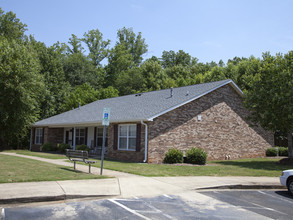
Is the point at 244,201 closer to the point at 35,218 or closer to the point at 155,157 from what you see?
the point at 35,218

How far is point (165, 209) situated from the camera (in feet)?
23.2

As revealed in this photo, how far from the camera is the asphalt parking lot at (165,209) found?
646 centimetres

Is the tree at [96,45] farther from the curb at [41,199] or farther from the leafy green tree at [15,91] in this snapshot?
the curb at [41,199]

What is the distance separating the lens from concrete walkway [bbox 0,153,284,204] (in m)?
7.76

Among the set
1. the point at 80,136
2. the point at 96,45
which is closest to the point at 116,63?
the point at 96,45

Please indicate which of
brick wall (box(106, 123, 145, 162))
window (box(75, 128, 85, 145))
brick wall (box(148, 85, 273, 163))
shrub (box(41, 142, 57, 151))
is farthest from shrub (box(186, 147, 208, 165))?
shrub (box(41, 142, 57, 151))

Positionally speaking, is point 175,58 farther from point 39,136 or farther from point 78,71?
point 39,136

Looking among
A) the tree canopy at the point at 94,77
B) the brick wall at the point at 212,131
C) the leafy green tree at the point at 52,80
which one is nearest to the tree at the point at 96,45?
the tree canopy at the point at 94,77

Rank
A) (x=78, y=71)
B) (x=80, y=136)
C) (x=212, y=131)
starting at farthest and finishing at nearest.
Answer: (x=78, y=71), (x=80, y=136), (x=212, y=131)

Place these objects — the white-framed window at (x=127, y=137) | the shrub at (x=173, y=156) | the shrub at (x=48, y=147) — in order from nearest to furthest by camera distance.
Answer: the shrub at (x=173, y=156) < the white-framed window at (x=127, y=137) < the shrub at (x=48, y=147)

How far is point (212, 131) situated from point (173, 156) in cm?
505

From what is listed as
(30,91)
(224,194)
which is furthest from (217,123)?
(30,91)

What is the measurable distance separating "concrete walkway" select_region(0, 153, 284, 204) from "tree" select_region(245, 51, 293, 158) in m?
7.85

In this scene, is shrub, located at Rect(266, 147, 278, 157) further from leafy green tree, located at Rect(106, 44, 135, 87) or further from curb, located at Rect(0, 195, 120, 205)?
leafy green tree, located at Rect(106, 44, 135, 87)
